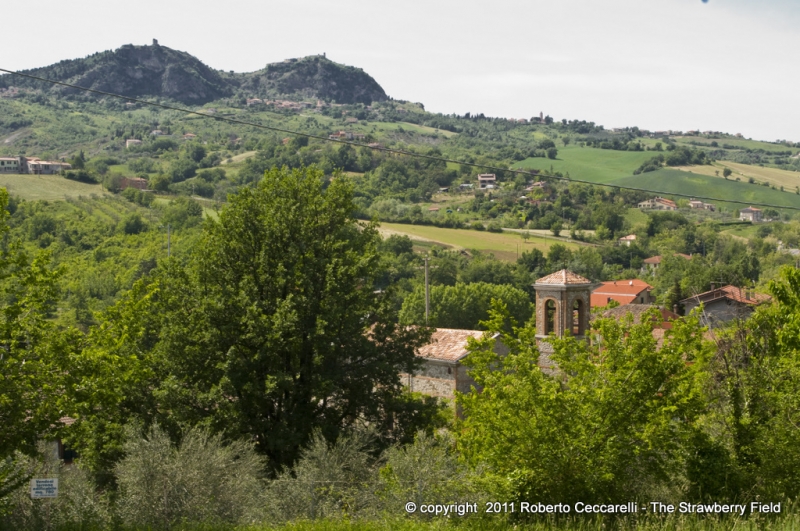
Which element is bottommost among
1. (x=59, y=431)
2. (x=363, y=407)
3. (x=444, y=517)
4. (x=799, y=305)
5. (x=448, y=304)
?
(x=448, y=304)

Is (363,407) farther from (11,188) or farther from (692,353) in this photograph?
(11,188)

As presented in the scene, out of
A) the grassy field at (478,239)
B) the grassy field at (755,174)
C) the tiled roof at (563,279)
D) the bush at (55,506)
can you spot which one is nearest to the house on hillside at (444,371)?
the tiled roof at (563,279)

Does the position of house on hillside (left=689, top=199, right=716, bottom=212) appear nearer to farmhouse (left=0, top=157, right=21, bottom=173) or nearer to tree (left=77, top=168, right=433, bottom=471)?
farmhouse (left=0, top=157, right=21, bottom=173)

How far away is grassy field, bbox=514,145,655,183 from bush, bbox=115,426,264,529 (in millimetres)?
134342

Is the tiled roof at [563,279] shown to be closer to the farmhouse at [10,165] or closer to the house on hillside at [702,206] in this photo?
the farmhouse at [10,165]

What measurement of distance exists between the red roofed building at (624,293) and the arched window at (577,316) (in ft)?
115

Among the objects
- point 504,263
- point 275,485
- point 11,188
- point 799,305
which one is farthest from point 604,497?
point 11,188

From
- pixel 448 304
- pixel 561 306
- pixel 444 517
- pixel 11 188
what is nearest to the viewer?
pixel 444 517

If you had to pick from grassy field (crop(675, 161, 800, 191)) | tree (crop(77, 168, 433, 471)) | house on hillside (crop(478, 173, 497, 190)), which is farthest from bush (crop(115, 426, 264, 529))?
grassy field (crop(675, 161, 800, 191))

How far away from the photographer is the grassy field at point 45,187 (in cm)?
8362

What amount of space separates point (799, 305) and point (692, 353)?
4.95 metres

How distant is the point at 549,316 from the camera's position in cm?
2511

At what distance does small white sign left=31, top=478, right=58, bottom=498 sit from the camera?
9125 mm

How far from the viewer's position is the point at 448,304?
188 feet
